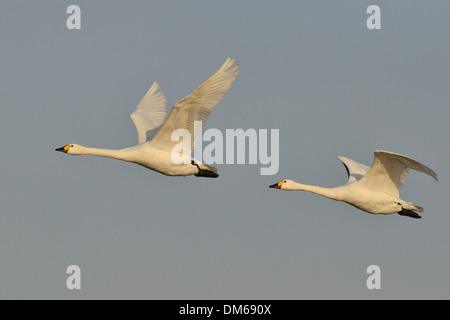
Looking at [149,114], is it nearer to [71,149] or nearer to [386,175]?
[71,149]

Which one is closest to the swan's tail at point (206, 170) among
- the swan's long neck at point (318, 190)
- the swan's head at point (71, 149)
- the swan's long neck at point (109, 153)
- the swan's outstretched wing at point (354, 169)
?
the swan's long neck at point (109, 153)

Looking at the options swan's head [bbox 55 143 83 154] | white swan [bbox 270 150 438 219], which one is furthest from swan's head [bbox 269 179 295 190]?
swan's head [bbox 55 143 83 154]

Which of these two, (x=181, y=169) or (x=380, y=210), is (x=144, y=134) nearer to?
(x=181, y=169)

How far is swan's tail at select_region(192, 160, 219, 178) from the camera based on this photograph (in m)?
28.4

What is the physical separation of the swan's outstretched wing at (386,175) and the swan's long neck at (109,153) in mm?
6174

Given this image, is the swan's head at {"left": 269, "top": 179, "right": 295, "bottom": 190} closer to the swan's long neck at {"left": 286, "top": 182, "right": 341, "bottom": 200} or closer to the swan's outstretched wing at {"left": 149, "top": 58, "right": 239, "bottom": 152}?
the swan's long neck at {"left": 286, "top": 182, "right": 341, "bottom": 200}

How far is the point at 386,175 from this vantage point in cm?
2819

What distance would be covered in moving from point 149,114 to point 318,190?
6.59m

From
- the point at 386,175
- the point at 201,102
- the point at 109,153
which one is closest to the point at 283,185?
the point at 386,175

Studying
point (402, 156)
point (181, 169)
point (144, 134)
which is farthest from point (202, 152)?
point (402, 156)

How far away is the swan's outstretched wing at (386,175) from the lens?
90.9ft

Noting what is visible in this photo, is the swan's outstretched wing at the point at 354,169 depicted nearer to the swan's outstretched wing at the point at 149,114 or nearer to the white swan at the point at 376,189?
the white swan at the point at 376,189

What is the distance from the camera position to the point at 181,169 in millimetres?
28281

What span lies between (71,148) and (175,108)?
4034 mm
